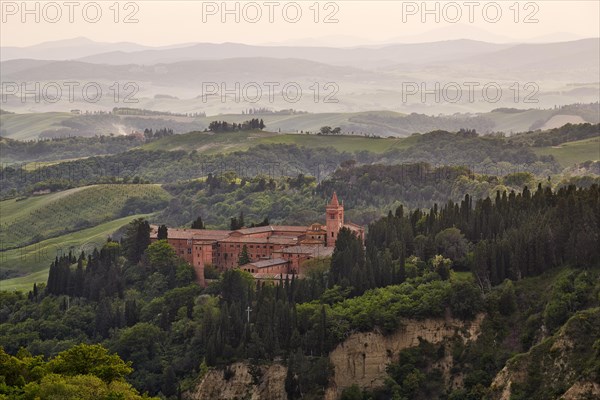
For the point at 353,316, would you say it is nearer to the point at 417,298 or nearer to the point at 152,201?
the point at 417,298

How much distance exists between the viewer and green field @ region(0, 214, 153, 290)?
14062 cm

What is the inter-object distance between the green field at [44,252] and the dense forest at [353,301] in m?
29.2

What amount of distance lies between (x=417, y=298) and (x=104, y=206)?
9349 cm

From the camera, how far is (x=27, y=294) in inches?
4552

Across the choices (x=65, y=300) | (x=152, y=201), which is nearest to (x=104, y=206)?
(x=152, y=201)

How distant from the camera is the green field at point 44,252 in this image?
141 meters

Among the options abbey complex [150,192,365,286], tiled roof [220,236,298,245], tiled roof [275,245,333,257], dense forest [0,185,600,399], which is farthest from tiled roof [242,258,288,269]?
tiled roof [220,236,298,245]

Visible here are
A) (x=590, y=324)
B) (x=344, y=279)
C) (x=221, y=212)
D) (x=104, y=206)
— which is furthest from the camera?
(x=104, y=206)

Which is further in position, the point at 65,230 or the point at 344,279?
the point at 65,230

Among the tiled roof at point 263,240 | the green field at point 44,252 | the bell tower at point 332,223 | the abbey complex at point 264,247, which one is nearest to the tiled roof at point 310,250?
the abbey complex at point 264,247

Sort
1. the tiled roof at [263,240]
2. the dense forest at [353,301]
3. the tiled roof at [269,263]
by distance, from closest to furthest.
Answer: the dense forest at [353,301]
the tiled roof at [269,263]
the tiled roof at [263,240]

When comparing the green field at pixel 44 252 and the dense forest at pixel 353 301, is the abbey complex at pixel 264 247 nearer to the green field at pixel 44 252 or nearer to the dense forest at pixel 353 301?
the dense forest at pixel 353 301

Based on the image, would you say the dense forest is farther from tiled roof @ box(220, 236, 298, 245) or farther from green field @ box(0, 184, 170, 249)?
green field @ box(0, 184, 170, 249)

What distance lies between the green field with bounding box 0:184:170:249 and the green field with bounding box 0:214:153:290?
4459 mm
